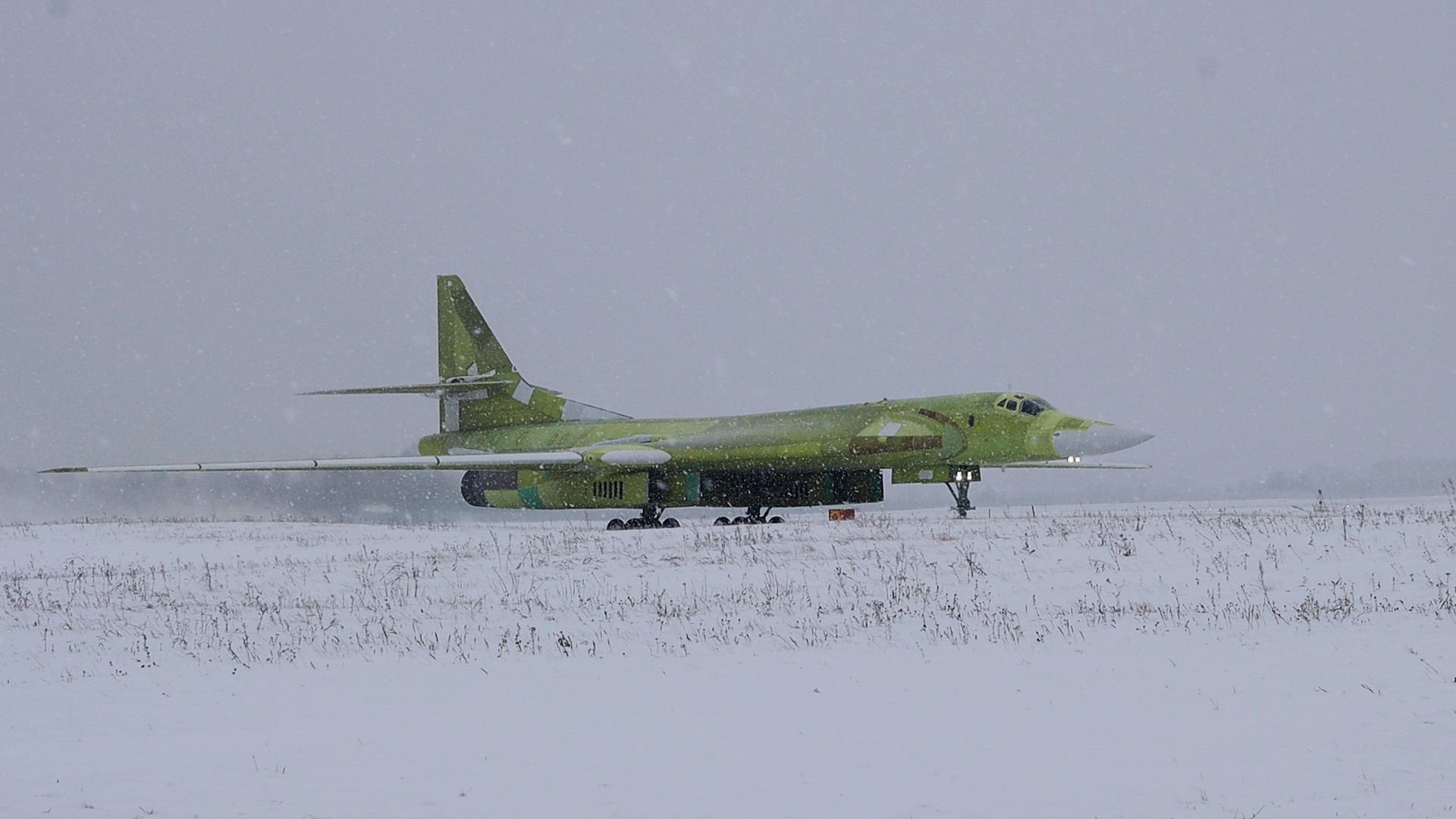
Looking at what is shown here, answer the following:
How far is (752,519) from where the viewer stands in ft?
91.6

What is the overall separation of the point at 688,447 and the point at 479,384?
8.35 metres

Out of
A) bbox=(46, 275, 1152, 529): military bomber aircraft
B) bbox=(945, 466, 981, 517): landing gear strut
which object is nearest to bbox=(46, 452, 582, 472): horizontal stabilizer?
bbox=(46, 275, 1152, 529): military bomber aircraft

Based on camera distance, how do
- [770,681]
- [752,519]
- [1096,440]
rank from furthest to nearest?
[752,519] < [1096,440] < [770,681]

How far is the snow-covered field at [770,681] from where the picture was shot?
579cm

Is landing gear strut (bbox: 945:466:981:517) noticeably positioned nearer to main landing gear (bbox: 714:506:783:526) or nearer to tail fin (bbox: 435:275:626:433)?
main landing gear (bbox: 714:506:783:526)

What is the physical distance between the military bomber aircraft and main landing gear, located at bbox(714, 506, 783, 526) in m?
0.08

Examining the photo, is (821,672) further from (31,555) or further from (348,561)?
(31,555)

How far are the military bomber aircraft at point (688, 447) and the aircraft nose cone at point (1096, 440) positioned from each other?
0.02 meters

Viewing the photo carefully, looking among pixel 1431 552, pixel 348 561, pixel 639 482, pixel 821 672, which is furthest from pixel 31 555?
pixel 1431 552

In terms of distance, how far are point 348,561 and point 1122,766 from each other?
14227 millimetres

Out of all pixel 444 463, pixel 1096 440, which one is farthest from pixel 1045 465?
pixel 444 463

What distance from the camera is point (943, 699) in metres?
7.80

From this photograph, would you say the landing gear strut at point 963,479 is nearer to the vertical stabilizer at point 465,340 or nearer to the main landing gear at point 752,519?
the main landing gear at point 752,519

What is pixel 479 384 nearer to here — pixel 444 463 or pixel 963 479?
pixel 444 463
